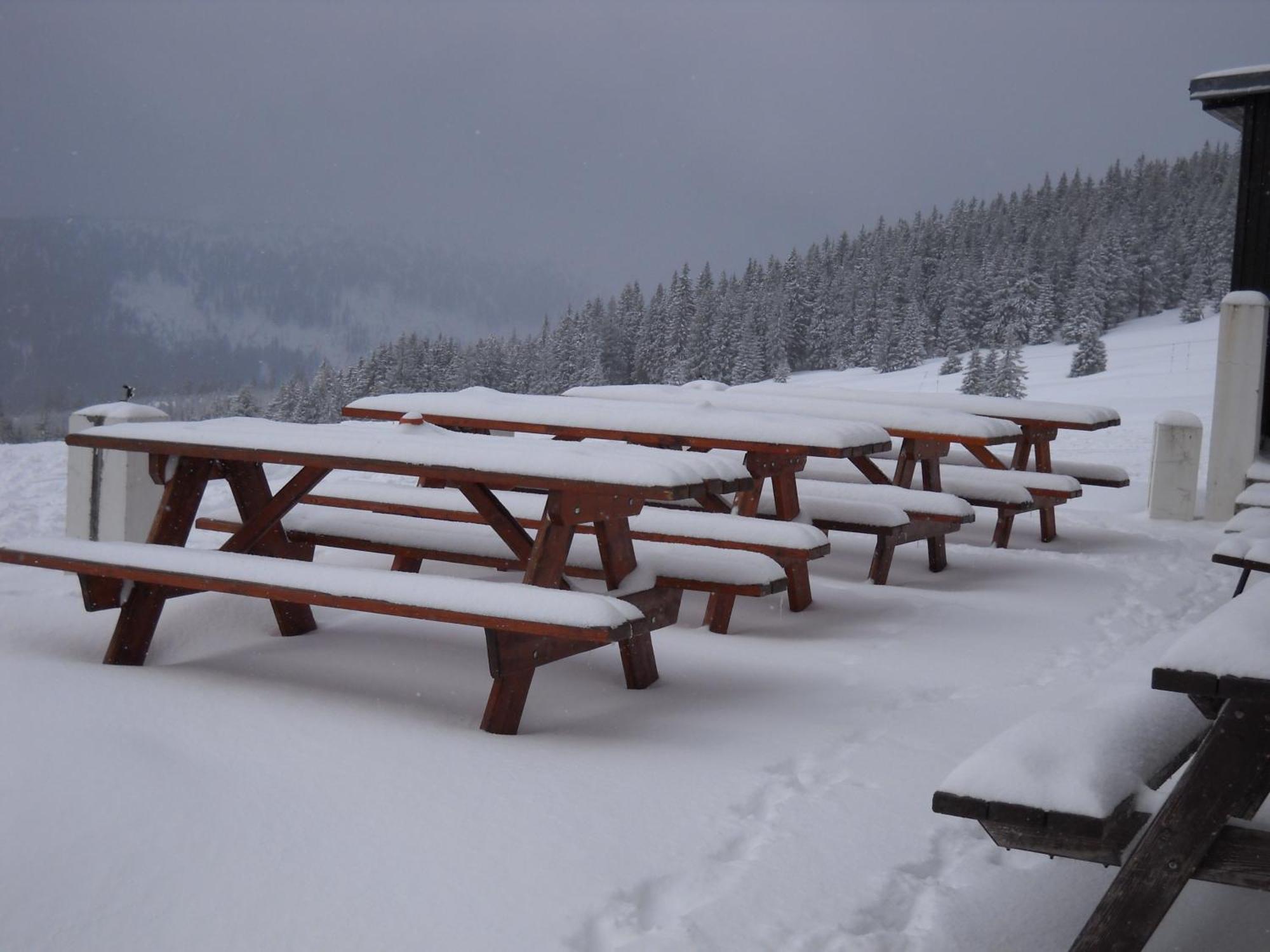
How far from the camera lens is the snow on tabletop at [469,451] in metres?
3.42

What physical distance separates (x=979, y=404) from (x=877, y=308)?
181ft

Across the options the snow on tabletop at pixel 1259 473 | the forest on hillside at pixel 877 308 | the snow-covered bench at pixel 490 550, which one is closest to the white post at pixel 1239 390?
the snow on tabletop at pixel 1259 473

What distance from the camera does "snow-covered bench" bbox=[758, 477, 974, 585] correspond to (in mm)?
5590

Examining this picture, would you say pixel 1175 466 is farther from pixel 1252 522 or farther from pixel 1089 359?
pixel 1089 359

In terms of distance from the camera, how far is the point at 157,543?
174 inches

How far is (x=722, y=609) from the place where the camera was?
16.0 ft

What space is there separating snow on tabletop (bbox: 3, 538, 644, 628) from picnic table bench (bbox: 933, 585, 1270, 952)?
4.83 ft

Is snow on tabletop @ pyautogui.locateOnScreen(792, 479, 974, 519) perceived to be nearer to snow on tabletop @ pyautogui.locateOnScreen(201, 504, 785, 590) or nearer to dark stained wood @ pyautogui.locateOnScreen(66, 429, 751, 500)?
snow on tabletop @ pyautogui.locateOnScreen(201, 504, 785, 590)

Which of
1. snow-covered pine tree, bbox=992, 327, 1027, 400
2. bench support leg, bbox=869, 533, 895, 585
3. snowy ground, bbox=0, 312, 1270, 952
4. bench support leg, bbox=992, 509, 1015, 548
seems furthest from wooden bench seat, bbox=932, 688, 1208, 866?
snow-covered pine tree, bbox=992, 327, 1027, 400

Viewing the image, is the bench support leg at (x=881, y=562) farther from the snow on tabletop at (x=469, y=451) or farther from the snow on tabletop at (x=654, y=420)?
the snow on tabletop at (x=469, y=451)

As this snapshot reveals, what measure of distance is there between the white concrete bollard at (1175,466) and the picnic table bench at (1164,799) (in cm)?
811

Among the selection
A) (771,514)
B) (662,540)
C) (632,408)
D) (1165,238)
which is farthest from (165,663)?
(1165,238)

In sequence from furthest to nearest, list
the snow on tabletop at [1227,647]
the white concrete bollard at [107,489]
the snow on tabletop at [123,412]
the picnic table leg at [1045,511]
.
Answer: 1. the picnic table leg at [1045,511]
2. the white concrete bollard at [107,489]
3. the snow on tabletop at [123,412]
4. the snow on tabletop at [1227,647]

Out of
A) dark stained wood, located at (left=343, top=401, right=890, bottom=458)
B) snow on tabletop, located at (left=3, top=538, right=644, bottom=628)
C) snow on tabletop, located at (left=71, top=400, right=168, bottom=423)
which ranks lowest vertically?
snow on tabletop, located at (left=3, top=538, right=644, bottom=628)
